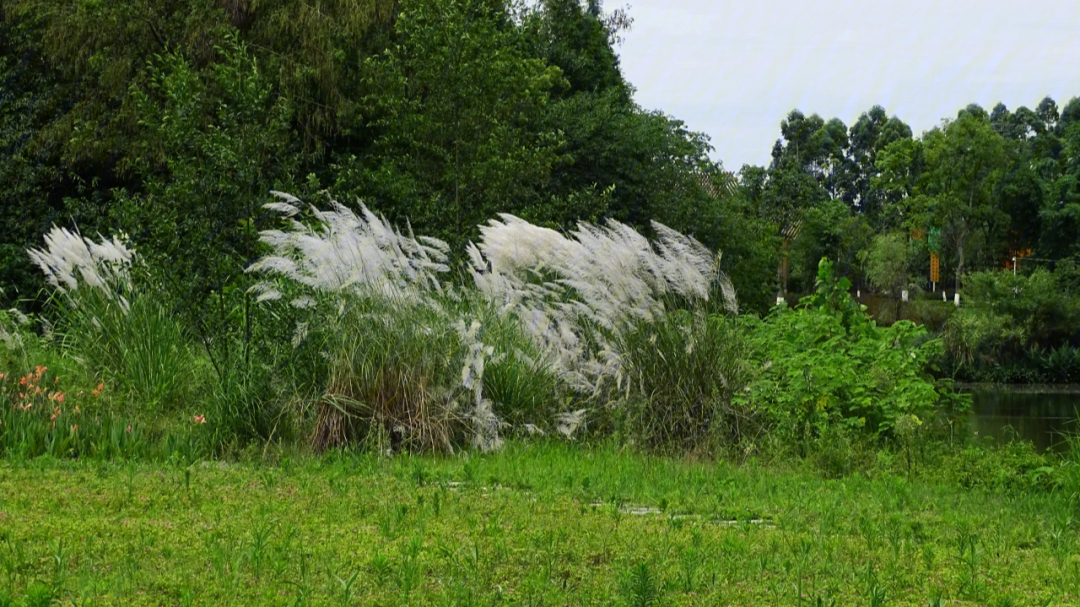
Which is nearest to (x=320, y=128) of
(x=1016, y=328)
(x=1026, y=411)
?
(x=1026, y=411)

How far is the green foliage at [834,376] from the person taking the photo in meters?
9.95

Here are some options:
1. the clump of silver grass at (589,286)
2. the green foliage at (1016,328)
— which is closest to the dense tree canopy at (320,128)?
the clump of silver grass at (589,286)

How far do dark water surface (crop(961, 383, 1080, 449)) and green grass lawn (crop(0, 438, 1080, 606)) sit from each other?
13198 mm

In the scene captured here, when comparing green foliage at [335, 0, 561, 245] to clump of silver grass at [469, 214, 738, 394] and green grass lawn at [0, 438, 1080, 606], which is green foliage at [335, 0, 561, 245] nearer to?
clump of silver grass at [469, 214, 738, 394]

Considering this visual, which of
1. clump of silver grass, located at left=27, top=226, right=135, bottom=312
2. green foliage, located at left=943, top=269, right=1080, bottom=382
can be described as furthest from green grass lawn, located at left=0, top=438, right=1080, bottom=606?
green foliage, located at left=943, top=269, right=1080, bottom=382

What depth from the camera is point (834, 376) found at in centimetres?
1002

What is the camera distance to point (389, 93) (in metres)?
21.8

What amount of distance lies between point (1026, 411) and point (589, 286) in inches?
983

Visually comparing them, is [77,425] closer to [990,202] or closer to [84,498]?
[84,498]

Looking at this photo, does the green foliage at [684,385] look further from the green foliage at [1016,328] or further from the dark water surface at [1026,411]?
the green foliage at [1016,328]

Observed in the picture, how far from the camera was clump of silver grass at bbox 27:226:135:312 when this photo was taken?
1123 cm

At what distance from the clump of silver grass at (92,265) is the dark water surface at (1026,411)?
13.3 meters

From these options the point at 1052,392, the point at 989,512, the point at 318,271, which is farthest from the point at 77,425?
the point at 1052,392

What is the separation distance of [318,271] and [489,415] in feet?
5.47
